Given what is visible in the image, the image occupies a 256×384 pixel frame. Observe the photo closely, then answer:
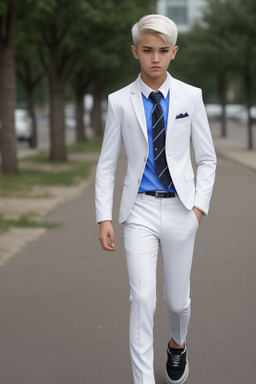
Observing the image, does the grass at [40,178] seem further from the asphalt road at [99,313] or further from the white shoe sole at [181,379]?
the white shoe sole at [181,379]

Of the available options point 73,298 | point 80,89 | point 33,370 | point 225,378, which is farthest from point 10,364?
point 80,89

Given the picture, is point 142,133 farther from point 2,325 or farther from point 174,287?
point 2,325

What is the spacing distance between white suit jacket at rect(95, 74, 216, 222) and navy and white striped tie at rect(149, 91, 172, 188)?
1.5 inches

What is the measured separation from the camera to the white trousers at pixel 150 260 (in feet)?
12.1

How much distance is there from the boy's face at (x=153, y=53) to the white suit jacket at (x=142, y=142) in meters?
0.12

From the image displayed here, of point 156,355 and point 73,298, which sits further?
point 73,298

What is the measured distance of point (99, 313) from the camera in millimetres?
5793

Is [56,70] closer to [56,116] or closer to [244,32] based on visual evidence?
[56,116]

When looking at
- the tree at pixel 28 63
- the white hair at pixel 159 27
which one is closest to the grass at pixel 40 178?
the tree at pixel 28 63

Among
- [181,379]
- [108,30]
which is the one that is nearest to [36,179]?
[108,30]

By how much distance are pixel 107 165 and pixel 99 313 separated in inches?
86.3

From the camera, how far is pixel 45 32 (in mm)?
23297

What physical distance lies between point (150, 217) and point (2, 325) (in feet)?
6.97

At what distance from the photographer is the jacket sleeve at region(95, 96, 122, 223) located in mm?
3799
